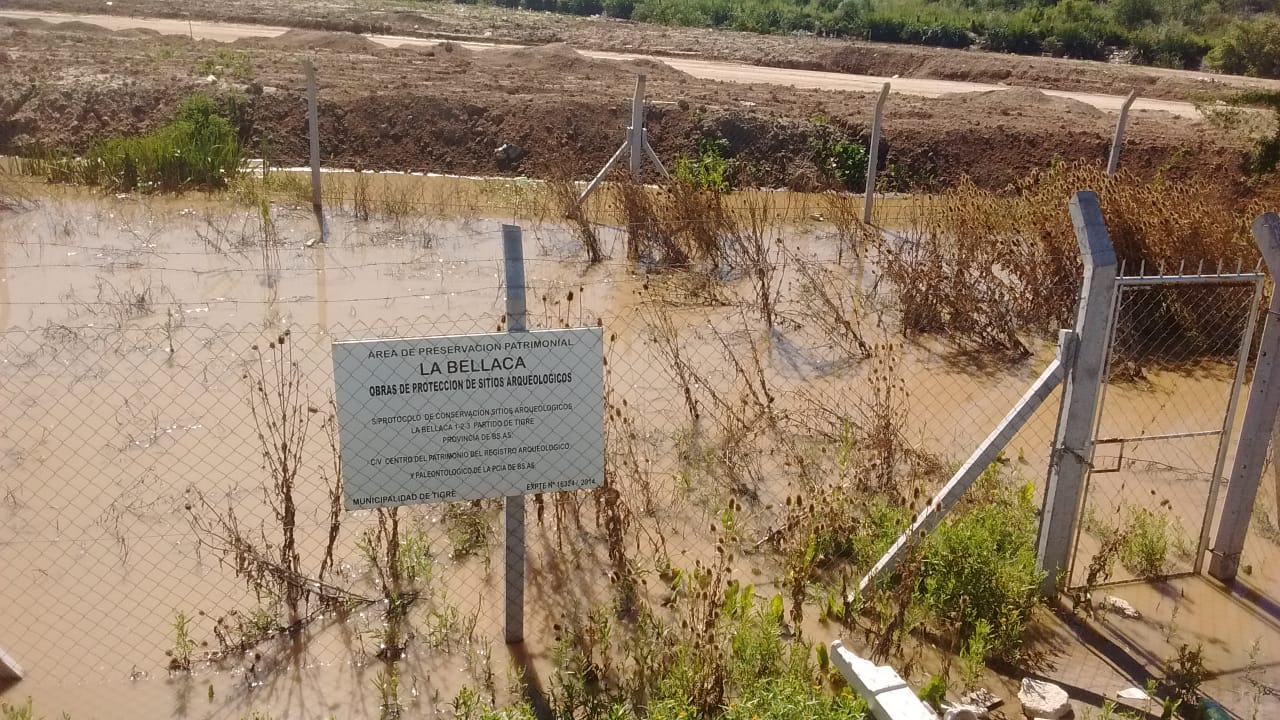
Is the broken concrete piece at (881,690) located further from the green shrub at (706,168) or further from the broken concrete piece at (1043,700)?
the green shrub at (706,168)

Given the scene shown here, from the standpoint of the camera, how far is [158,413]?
24.0 feet

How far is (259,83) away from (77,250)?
792 centimetres

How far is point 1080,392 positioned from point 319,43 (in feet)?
80.9

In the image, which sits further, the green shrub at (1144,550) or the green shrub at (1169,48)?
the green shrub at (1169,48)

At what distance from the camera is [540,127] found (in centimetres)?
1686

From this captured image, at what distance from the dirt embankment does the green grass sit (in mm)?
1762

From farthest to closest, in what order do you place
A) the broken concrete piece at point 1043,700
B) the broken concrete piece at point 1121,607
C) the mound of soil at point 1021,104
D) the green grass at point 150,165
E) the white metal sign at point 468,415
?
the mound of soil at point 1021,104 < the green grass at point 150,165 < the broken concrete piece at point 1121,607 < the broken concrete piece at point 1043,700 < the white metal sign at point 468,415

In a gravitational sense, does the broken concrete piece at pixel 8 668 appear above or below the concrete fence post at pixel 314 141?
below

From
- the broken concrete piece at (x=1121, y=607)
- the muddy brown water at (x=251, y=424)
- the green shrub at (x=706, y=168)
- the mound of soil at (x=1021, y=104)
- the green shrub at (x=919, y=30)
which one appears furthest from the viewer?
the green shrub at (x=919, y=30)

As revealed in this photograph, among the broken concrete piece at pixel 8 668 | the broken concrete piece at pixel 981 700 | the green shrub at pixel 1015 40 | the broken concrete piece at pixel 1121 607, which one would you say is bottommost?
the broken concrete piece at pixel 8 668

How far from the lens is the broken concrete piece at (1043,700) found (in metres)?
4.54

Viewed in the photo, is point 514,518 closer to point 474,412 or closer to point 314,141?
point 474,412

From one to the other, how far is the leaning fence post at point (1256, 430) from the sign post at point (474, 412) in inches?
128

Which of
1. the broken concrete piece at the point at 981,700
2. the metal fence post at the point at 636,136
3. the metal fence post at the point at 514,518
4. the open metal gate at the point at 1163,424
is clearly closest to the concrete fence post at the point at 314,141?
the metal fence post at the point at 636,136
